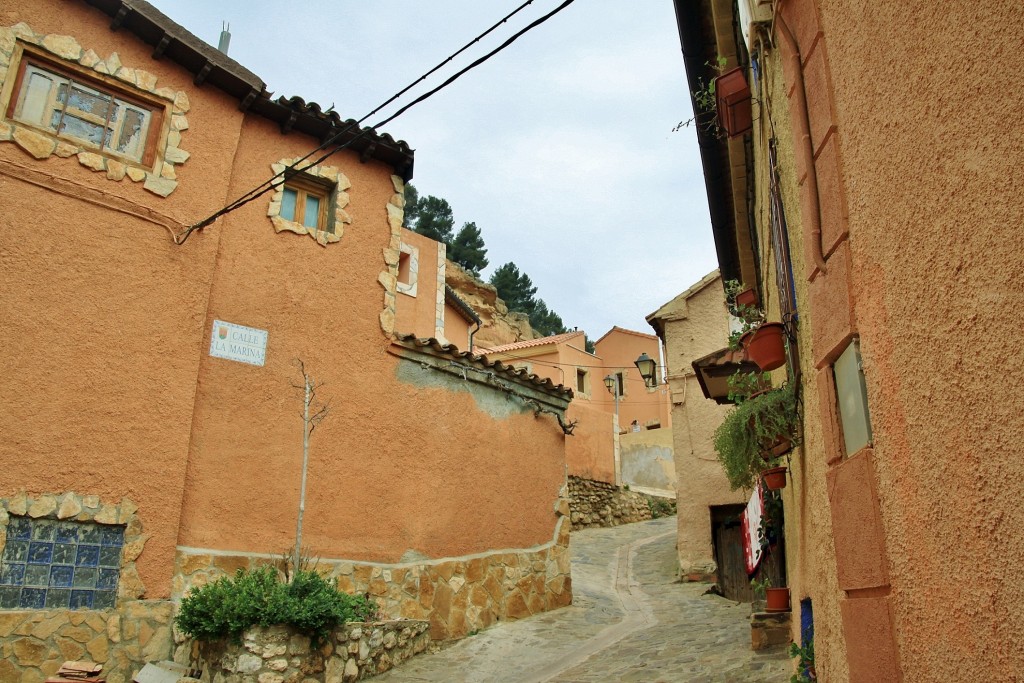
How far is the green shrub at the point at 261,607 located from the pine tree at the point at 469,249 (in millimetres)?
38519

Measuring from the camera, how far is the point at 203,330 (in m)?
8.17

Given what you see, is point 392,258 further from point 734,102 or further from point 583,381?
point 583,381

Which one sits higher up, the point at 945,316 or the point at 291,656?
the point at 945,316

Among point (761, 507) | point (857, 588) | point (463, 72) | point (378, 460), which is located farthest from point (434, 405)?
point (857, 588)

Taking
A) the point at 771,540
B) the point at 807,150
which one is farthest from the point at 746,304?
the point at 807,150

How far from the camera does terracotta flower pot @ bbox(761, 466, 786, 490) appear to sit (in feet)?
21.2

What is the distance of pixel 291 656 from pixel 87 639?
1.71 metres

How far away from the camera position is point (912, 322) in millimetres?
2430

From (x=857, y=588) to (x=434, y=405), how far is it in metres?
7.42

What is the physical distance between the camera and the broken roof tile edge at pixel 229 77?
8.02 metres

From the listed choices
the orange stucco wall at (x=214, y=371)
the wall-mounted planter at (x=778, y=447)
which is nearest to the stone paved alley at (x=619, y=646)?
the orange stucco wall at (x=214, y=371)

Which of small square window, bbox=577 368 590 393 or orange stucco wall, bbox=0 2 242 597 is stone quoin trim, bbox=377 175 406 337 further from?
small square window, bbox=577 368 590 393

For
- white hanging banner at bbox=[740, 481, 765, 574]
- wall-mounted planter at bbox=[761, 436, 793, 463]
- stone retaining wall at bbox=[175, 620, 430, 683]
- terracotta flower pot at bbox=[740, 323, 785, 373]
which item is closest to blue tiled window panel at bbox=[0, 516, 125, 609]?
stone retaining wall at bbox=[175, 620, 430, 683]

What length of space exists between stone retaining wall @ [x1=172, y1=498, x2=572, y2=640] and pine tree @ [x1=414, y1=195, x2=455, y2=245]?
1392 inches
